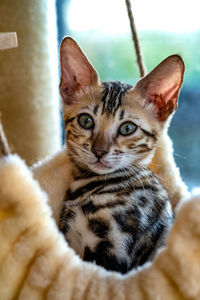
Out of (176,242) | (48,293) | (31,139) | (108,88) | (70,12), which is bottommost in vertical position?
(31,139)

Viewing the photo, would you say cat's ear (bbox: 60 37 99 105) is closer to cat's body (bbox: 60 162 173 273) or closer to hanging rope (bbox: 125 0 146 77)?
hanging rope (bbox: 125 0 146 77)

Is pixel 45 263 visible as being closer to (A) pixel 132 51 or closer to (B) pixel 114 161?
(B) pixel 114 161

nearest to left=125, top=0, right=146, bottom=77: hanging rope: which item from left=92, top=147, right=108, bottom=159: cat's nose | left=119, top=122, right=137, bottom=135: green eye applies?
→ left=119, top=122, right=137, bottom=135: green eye

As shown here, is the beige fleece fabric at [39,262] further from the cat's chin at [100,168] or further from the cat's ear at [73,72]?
the cat's ear at [73,72]

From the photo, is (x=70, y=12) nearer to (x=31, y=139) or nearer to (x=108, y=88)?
(x=31, y=139)

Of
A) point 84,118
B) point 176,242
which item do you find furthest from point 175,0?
point 176,242
